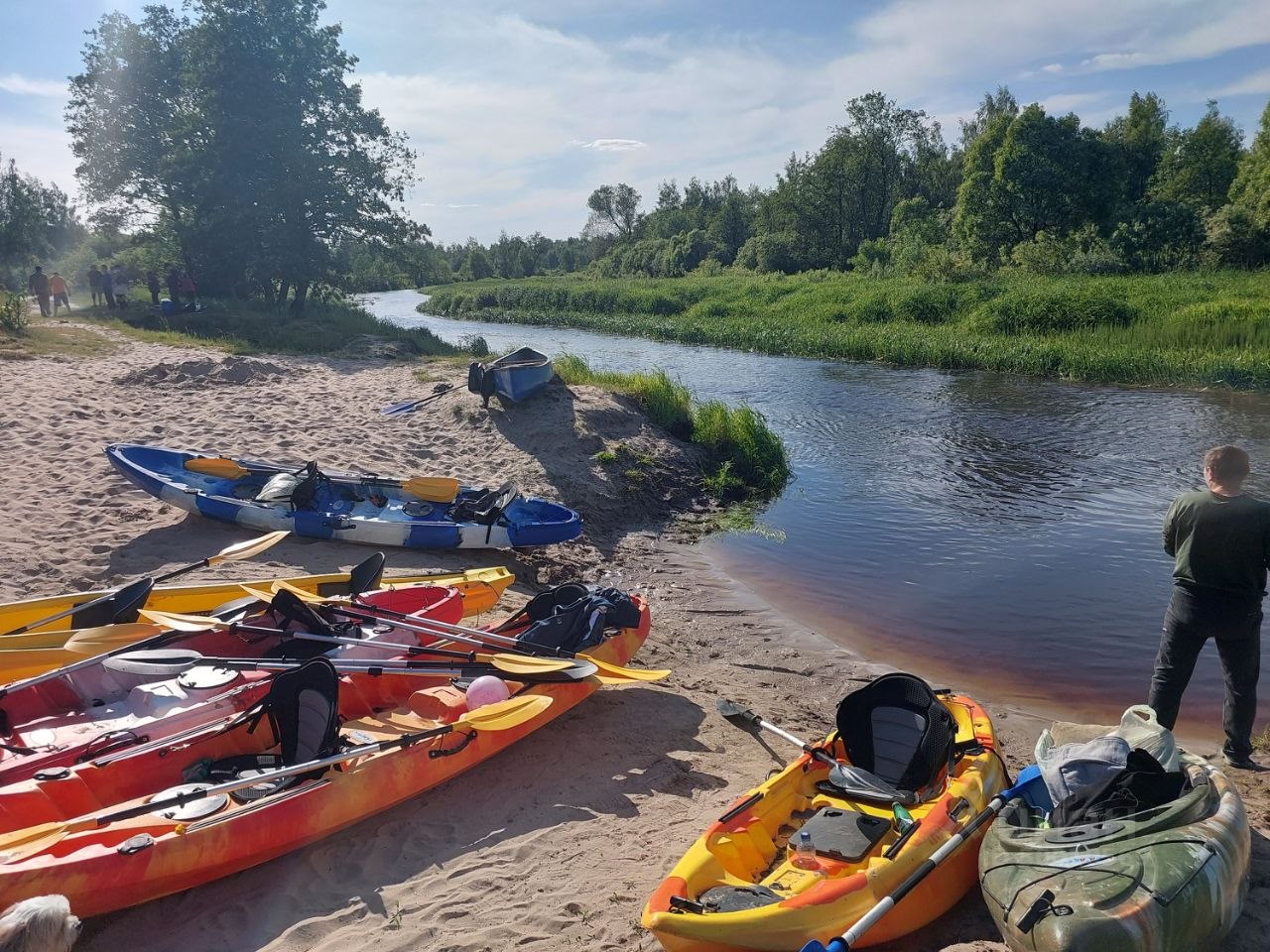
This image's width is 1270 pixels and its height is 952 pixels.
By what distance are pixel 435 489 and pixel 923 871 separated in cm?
763

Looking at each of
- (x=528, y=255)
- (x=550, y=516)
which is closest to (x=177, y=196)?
(x=550, y=516)

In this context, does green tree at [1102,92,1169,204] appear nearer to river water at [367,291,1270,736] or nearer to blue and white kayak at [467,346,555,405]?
river water at [367,291,1270,736]

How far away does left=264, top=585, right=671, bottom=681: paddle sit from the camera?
22.1ft

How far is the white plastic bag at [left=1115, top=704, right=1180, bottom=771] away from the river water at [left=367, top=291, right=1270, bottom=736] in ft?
7.90

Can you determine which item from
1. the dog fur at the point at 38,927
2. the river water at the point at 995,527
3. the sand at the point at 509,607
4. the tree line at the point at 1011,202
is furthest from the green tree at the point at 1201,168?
the dog fur at the point at 38,927

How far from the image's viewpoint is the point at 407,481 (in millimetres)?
10719

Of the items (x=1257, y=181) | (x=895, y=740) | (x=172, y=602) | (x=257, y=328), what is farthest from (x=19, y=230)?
(x=1257, y=181)

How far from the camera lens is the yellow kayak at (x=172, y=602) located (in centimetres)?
601

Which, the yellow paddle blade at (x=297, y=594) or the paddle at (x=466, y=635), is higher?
the yellow paddle blade at (x=297, y=594)

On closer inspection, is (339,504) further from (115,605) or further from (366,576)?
(115,605)

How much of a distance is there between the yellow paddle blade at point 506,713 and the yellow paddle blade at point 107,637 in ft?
7.86

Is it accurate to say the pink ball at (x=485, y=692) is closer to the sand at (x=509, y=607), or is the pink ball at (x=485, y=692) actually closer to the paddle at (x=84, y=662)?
the sand at (x=509, y=607)

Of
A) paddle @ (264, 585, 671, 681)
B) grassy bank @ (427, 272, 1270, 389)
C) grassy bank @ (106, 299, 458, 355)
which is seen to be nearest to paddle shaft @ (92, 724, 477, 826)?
paddle @ (264, 585, 671, 681)

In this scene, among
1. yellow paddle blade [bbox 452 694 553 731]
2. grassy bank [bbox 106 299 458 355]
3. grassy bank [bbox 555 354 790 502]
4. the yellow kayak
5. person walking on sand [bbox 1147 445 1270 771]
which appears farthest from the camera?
grassy bank [bbox 106 299 458 355]
